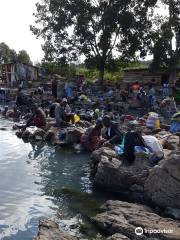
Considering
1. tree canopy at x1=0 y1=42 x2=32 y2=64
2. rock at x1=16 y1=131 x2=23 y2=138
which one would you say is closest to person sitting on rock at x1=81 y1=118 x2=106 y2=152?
rock at x1=16 y1=131 x2=23 y2=138

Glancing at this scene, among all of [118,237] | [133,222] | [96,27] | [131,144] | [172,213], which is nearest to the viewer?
[118,237]

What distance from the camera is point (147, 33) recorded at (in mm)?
37844

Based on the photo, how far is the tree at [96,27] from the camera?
3741 cm

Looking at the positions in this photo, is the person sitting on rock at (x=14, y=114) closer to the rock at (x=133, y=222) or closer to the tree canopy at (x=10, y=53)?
the rock at (x=133, y=222)

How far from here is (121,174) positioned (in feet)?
39.0

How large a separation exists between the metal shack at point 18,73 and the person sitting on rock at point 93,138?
2669 cm

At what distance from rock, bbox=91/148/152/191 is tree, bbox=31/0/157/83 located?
26440 mm

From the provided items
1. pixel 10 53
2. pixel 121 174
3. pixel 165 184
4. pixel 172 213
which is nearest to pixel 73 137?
pixel 121 174

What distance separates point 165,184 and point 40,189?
11.6ft

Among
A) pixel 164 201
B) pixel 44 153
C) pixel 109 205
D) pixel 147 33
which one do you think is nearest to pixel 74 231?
pixel 109 205

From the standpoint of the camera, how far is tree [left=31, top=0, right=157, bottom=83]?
37.4 metres

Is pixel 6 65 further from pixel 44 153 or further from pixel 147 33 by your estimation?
pixel 44 153

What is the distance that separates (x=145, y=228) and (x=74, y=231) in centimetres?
150

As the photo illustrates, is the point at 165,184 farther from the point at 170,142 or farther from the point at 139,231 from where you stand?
the point at 170,142
